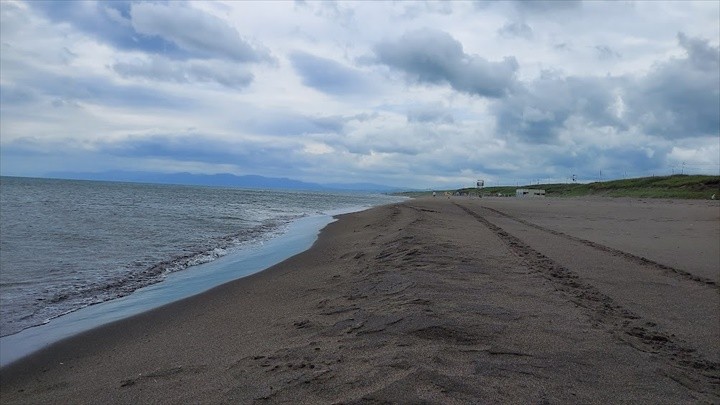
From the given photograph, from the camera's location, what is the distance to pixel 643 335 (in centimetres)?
568

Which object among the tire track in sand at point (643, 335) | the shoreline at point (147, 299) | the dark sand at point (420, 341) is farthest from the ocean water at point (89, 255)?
the tire track in sand at point (643, 335)

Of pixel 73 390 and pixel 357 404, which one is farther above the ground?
pixel 357 404

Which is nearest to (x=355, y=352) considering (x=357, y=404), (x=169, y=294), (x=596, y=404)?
(x=357, y=404)

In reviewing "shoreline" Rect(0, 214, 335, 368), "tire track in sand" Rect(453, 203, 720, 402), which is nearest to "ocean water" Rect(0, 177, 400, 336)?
"shoreline" Rect(0, 214, 335, 368)

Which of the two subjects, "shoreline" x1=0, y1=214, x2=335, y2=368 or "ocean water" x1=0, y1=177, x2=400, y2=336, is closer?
"shoreline" x1=0, y1=214, x2=335, y2=368

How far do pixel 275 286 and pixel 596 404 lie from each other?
7.16 m

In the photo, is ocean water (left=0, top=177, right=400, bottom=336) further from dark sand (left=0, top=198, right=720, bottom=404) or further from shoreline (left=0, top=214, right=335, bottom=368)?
dark sand (left=0, top=198, right=720, bottom=404)

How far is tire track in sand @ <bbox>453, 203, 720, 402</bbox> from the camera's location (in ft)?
14.9

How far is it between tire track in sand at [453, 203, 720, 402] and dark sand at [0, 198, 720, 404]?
25 mm

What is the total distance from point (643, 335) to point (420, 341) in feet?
9.50

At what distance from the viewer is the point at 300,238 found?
68.2ft

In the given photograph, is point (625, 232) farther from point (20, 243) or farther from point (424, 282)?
point (20, 243)

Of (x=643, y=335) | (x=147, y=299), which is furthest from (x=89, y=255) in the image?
(x=643, y=335)

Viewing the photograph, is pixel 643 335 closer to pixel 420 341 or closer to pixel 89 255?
pixel 420 341
